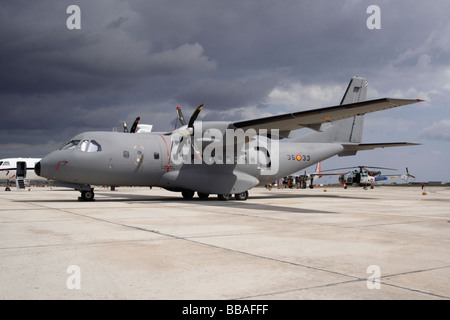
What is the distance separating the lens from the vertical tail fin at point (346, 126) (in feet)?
85.6

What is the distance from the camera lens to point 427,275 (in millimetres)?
4949

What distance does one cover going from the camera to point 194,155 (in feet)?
67.8

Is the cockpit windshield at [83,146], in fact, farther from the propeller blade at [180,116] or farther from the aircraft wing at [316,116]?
the aircraft wing at [316,116]

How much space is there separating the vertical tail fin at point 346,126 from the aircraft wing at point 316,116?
7.04 metres

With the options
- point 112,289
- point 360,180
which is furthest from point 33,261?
point 360,180

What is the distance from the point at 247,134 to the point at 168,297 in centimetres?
1581

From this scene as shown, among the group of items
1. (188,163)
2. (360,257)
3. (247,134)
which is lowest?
(360,257)

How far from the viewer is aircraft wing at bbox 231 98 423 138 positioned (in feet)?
47.0

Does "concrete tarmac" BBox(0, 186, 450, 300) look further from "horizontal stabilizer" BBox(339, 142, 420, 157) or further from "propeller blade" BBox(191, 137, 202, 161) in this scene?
"horizontal stabilizer" BBox(339, 142, 420, 157)

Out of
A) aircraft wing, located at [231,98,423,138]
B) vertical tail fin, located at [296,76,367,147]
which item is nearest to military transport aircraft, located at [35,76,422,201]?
aircraft wing, located at [231,98,423,138]

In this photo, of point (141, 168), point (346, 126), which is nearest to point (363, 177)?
point (346, 126)

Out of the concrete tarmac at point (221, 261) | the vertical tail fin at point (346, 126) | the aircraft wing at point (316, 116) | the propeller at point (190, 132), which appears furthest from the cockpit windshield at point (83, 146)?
the vertical tail fin at point (346, 126)

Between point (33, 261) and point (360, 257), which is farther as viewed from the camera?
point (360, 257)
